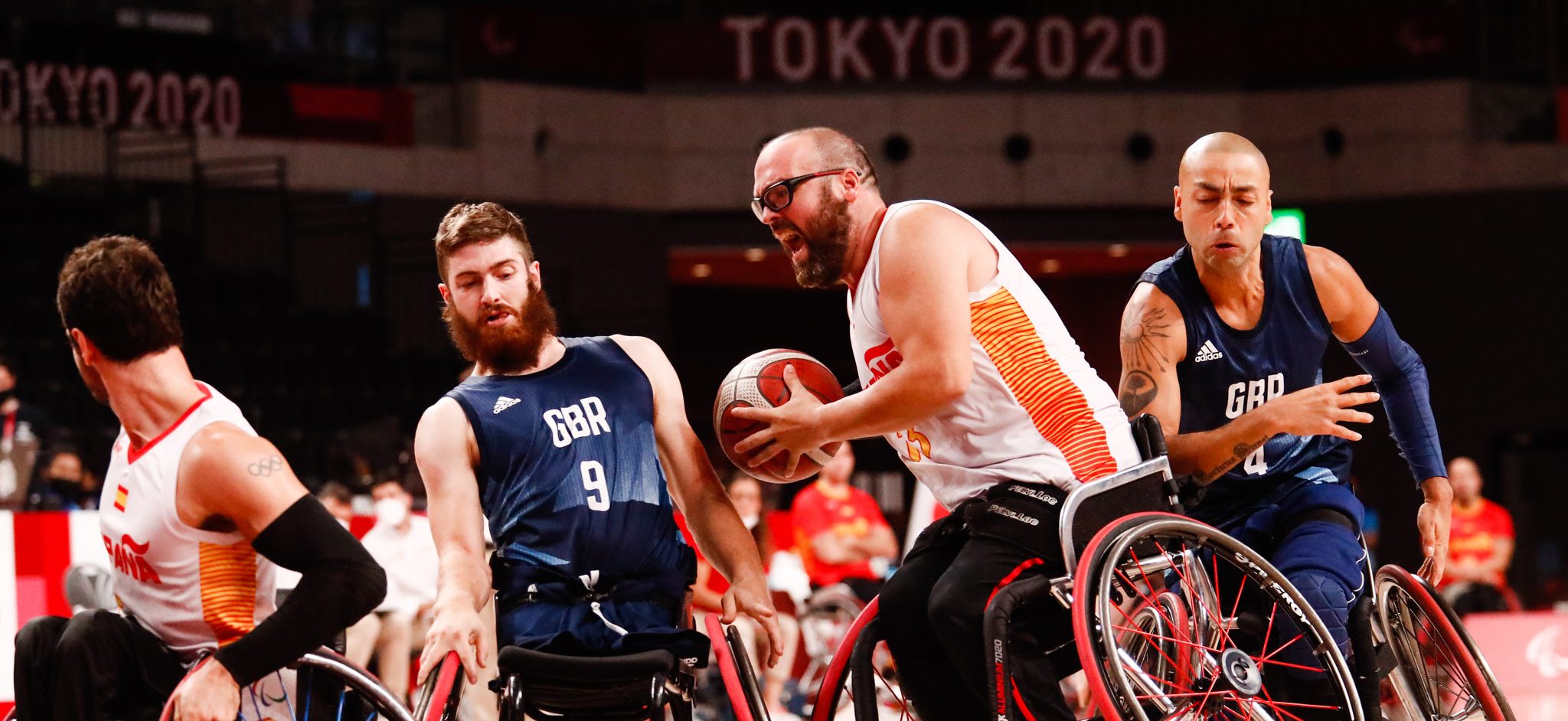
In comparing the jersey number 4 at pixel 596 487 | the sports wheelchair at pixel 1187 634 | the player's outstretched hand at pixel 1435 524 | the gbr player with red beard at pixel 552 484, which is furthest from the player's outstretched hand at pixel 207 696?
the player's outstretched hand at pixel 1435 524

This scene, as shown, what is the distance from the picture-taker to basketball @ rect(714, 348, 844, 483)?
407 cm

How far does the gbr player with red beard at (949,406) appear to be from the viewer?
368 cm

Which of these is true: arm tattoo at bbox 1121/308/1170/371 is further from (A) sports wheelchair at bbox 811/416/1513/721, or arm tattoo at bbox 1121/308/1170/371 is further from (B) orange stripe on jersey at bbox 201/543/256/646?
(B) orange stripe on jersey at bbox 201/543/256/646

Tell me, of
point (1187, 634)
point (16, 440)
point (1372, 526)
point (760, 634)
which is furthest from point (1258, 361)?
point (1372, 526)

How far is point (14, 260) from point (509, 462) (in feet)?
34.1

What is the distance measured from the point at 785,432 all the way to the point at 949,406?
368mm

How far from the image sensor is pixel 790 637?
A: 1017 centimetres

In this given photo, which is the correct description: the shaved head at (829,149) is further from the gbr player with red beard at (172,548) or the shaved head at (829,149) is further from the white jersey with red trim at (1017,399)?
the gbr player with red beard at (172,548)

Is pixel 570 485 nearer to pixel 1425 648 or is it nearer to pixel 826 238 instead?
pixel 826 238

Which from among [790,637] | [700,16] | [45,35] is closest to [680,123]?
[700,16]

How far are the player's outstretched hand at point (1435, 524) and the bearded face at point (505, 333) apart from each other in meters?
2.31

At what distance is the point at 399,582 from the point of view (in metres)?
9.20

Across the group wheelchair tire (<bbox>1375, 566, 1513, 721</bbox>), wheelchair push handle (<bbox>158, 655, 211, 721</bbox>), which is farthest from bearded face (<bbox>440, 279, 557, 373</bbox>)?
wheelchair tire (<bbox>1375, 566, 1513, 721</bbox>)

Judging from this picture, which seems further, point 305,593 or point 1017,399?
point 1017,399
